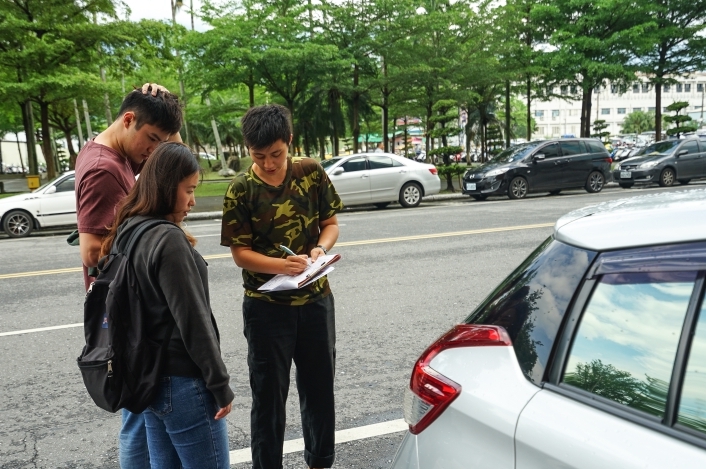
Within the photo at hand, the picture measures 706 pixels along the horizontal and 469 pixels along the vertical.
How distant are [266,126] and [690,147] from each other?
2032 centimetres

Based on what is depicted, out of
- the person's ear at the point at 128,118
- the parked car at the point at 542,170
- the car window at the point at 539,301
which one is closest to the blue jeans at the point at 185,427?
the car window at the point at 539,301

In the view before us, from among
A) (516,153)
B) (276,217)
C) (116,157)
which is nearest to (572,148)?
(516,153)

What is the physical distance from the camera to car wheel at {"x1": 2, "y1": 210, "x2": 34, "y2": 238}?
13.2m

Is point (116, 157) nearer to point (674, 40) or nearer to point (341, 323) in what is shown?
point (341, 323)

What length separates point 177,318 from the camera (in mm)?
1928

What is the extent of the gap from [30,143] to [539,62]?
64.5 feet

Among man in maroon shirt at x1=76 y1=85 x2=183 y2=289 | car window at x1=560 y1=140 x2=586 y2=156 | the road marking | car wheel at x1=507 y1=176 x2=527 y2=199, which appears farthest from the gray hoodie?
car window at x1=560 y1=140 x2=586 y2=156

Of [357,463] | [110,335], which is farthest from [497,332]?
[357,463]

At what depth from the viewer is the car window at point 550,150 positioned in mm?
17578

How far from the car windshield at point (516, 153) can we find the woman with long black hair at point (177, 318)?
16221mm

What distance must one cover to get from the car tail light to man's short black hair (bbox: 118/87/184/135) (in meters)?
1.39

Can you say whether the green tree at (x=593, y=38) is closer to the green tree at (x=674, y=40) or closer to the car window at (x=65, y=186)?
the green tree at (x=674, y=40)

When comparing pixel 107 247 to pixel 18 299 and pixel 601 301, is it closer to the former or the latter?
Result: pixel 601 301

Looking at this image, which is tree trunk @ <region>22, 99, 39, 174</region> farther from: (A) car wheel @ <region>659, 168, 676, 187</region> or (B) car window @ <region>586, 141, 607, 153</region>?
(A) car wheel @ <region>659, 168, 676, 187</region>
